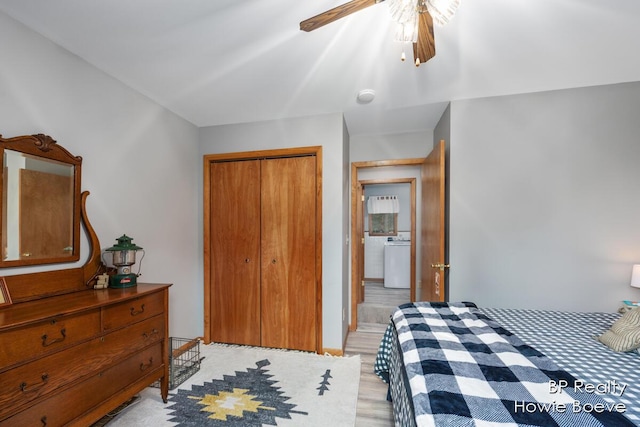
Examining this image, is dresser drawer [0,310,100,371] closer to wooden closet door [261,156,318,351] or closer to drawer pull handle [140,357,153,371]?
drawer pull handle [140,357,153,371]

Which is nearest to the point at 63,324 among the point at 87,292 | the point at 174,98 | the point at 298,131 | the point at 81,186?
the point at 87,292

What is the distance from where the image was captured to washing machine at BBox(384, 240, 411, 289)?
5453 millimetres

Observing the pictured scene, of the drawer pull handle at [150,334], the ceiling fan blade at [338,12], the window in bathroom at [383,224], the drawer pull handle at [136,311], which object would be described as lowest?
the drawer pull handle at [150,334]

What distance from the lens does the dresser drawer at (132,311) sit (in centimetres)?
154

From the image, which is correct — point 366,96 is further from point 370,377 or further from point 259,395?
point 259,395

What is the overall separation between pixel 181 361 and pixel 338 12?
3089mm

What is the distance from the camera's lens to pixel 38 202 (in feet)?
5.23

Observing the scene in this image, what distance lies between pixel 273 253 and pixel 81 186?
1671 millimetres

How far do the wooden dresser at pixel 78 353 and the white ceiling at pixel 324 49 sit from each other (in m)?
1.62

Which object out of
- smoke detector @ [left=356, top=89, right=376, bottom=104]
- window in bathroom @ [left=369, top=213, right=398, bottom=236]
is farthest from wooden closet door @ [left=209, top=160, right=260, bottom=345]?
window in bathroom @ [left=369, top=213, right=398, bottom=236]

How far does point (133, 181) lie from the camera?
7.37ft

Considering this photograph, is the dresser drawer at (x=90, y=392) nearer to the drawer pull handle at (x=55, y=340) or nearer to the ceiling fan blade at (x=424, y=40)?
the drawer pull handle at (x=55, y=340)

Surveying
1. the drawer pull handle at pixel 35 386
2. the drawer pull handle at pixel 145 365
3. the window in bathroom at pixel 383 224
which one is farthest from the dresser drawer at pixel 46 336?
the window in bathroom at pixel 383 224

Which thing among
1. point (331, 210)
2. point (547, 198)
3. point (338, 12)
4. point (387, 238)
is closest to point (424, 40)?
point (338, 12)
